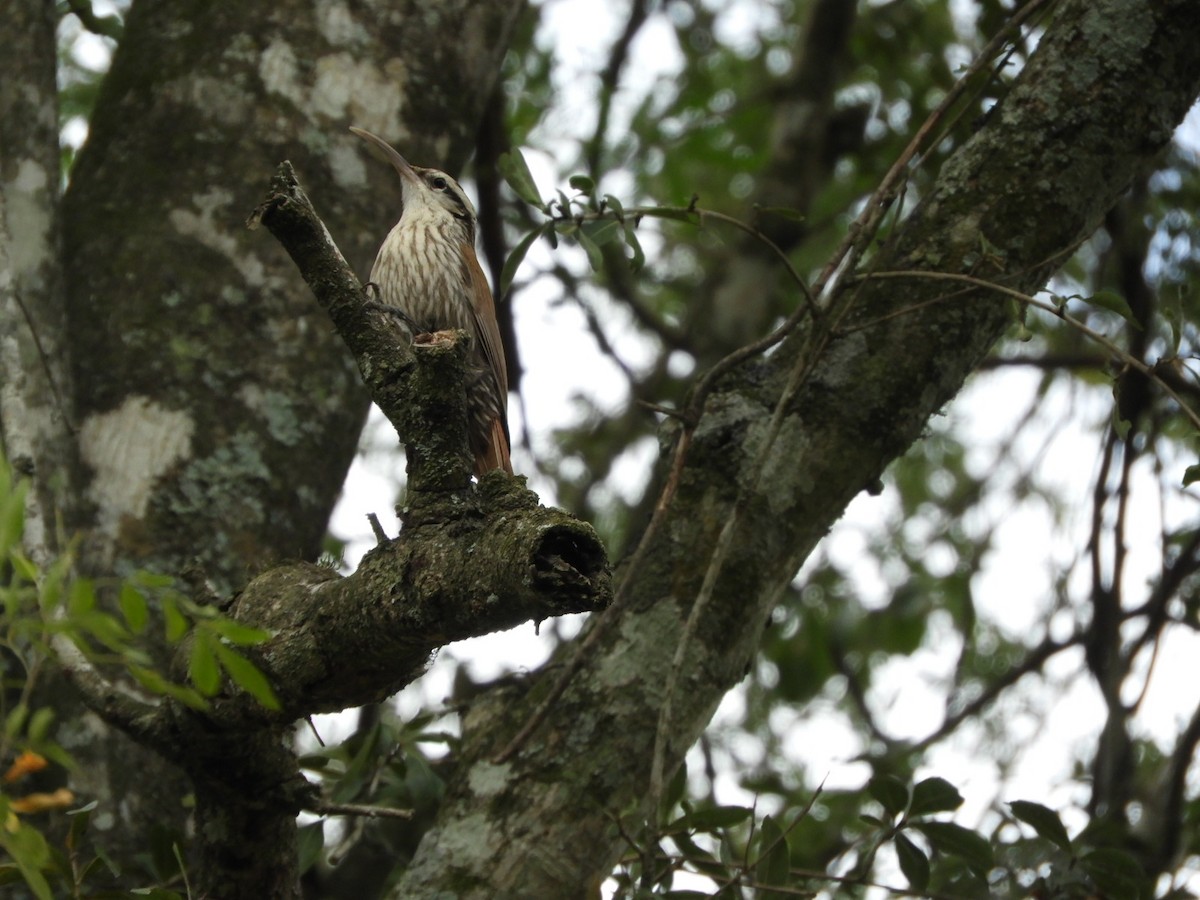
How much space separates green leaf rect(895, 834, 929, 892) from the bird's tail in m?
1.69

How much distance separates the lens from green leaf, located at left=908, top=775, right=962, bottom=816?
132 inches

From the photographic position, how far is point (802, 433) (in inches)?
131

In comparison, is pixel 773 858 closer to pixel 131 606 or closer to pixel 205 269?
pixel 131 606

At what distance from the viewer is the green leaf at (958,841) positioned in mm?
3414

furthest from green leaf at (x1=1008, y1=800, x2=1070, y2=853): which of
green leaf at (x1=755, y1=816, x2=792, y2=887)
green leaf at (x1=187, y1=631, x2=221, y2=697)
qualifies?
green leaf at (x1=187, y1=631, x2=221, y2=697)

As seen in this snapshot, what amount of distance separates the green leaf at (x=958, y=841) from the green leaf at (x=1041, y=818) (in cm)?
15

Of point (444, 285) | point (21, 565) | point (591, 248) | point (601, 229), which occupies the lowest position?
point (21, 565)

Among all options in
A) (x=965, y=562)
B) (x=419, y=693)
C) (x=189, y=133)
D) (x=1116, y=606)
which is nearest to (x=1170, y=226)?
(x=1116, y=606)

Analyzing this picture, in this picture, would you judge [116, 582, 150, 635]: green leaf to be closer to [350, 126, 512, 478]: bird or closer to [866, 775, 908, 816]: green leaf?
[866, 775, 908, 816]: green leaf

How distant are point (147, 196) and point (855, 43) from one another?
5.59 meters

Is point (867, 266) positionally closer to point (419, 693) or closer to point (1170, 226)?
point (1170, 226)

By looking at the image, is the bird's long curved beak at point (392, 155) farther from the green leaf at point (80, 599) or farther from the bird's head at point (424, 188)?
the green leaf at point (80, 599)

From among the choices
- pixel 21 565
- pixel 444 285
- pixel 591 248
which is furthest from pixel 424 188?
pixel 21 565

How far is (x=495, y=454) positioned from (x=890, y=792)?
1679 millimetres
